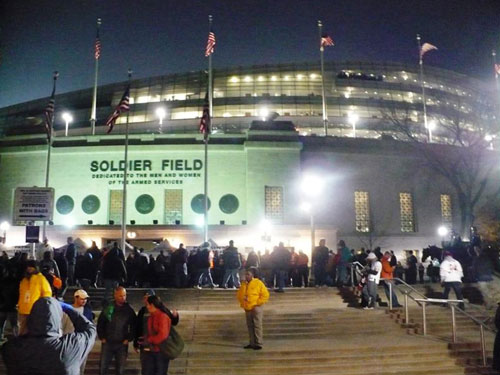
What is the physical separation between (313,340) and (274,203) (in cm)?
2086

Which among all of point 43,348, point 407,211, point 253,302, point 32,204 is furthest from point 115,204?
point 43,348

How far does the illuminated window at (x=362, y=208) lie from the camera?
3444 centimetres

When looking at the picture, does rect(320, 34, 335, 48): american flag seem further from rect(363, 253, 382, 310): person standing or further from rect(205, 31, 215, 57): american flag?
rect(363, 253, 382, 310): person standing

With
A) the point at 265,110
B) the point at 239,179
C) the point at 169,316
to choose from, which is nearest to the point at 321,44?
the point at 239,179

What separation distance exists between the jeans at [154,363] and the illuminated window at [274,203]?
25504mm

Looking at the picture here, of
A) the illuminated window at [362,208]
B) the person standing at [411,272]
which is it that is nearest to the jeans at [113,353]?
Answer: the person standing at [411,272]

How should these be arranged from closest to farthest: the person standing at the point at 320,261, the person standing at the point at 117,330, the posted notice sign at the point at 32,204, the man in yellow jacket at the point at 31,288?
the person standing at the point at 117,330, the man in yellow jacket at the point at 31,288, the posted notice sign at the point at 32,204, the person standing at the point at 320,261

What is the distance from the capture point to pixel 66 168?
3353 centimetres

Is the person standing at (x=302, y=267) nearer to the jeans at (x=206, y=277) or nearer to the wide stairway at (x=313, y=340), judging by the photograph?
the wide stairway at (x=313, y=340)

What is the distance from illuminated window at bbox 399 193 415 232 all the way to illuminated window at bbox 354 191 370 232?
2616mm

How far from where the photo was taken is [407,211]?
3556 cm

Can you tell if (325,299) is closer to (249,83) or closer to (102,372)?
(102,372)

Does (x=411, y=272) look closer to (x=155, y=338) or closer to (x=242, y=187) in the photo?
(x=242, y=187)

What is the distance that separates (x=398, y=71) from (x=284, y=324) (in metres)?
53.4
